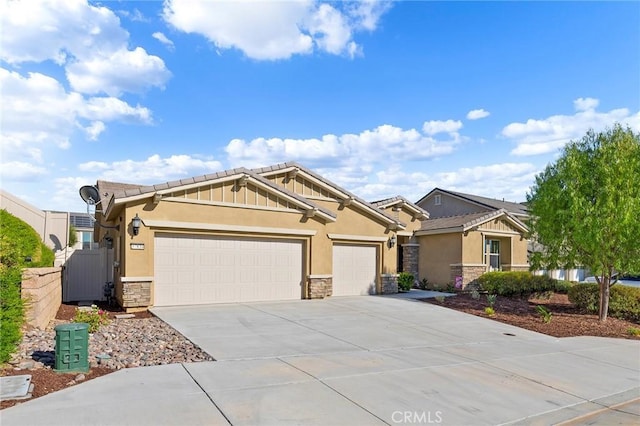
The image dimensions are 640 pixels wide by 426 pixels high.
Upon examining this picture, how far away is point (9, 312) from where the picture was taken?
22.2 ft

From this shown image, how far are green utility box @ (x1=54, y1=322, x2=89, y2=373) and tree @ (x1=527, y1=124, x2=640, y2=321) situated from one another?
1288cm

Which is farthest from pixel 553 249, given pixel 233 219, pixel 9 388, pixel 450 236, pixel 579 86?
pixel 9 388

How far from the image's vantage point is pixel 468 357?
8547 mm

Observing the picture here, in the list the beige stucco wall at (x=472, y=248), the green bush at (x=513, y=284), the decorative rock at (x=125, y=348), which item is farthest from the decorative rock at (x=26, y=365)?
the beige stucco wall at (x=472, y=248)

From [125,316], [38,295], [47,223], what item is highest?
[47,223]

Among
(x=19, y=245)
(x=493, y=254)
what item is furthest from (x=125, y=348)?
(x=493, y=254)

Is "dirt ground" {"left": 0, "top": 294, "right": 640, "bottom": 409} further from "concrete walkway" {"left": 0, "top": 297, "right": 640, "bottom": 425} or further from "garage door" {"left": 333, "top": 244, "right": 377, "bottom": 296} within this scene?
"garage door" {"left": 333, "top": 244, "right": 377, "bottom": 296}

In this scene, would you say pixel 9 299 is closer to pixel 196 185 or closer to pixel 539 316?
pixel 196 185

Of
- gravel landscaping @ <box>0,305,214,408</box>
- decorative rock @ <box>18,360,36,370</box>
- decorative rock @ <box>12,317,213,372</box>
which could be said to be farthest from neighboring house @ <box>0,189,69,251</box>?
decorative rock @ <box>18,360,36,370</box>

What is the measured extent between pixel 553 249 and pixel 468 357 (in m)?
7.67

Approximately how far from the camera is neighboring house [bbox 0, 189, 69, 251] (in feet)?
51.3

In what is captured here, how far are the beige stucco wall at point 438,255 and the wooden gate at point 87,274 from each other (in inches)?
574

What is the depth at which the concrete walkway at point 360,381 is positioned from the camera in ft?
17.0

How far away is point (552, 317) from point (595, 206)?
381 centimetres
